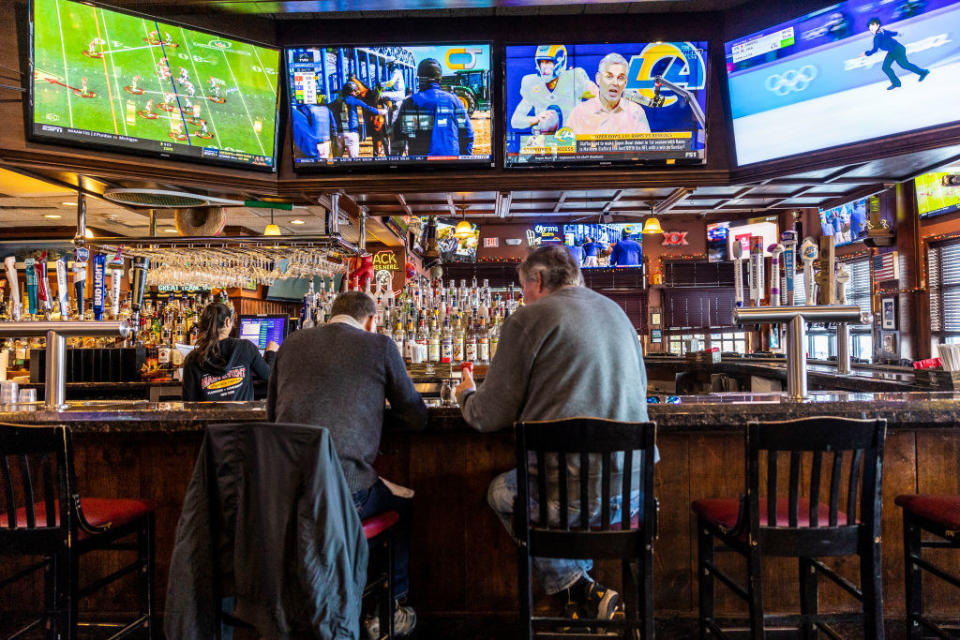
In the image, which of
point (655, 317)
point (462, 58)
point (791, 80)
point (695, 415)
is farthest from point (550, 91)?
point (655, 317)

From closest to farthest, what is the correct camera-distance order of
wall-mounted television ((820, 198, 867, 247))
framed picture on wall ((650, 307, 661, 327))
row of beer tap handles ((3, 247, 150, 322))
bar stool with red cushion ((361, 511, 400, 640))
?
1. bar stool with red cushion ((361, 511, 400, 640))
2. row of beer tap handles ((3, 247, 150, 322))
3. wall-mounted television ((820, 198, 867, 247))
4. framed picture on wall ((650, 307, 661, 327))

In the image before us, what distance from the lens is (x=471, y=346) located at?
396 cm

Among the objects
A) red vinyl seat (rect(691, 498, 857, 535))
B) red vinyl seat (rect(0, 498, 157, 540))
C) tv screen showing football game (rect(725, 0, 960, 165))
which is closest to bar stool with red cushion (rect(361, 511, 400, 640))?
red vinyl seat (rect(0, 498, 157, 540))

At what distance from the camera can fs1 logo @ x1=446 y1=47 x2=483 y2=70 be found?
3391mm

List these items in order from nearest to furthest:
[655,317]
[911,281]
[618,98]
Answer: [618,98] < [911,281] < [655,317]

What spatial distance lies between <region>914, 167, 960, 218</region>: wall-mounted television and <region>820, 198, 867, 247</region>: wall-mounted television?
89cm

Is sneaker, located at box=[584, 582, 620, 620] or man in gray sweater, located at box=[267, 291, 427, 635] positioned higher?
man in gray sweater, located at box=[267, 291, 427, 635]

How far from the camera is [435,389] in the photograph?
10.6 ft

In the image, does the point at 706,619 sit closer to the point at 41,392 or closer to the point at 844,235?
the point at 41,392

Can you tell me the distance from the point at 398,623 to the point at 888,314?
7466 millimetres

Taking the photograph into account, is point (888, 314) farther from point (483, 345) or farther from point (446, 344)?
point (446, 344)

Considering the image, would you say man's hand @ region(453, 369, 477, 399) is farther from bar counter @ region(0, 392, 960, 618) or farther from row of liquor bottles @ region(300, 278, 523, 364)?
row of liquor bottles @ region(300, 278, 523, 364)

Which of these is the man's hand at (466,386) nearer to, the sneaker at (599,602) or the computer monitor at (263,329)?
the sneaker at (599,602)

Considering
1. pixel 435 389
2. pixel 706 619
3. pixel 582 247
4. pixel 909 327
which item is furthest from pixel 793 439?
pixel 582 247
